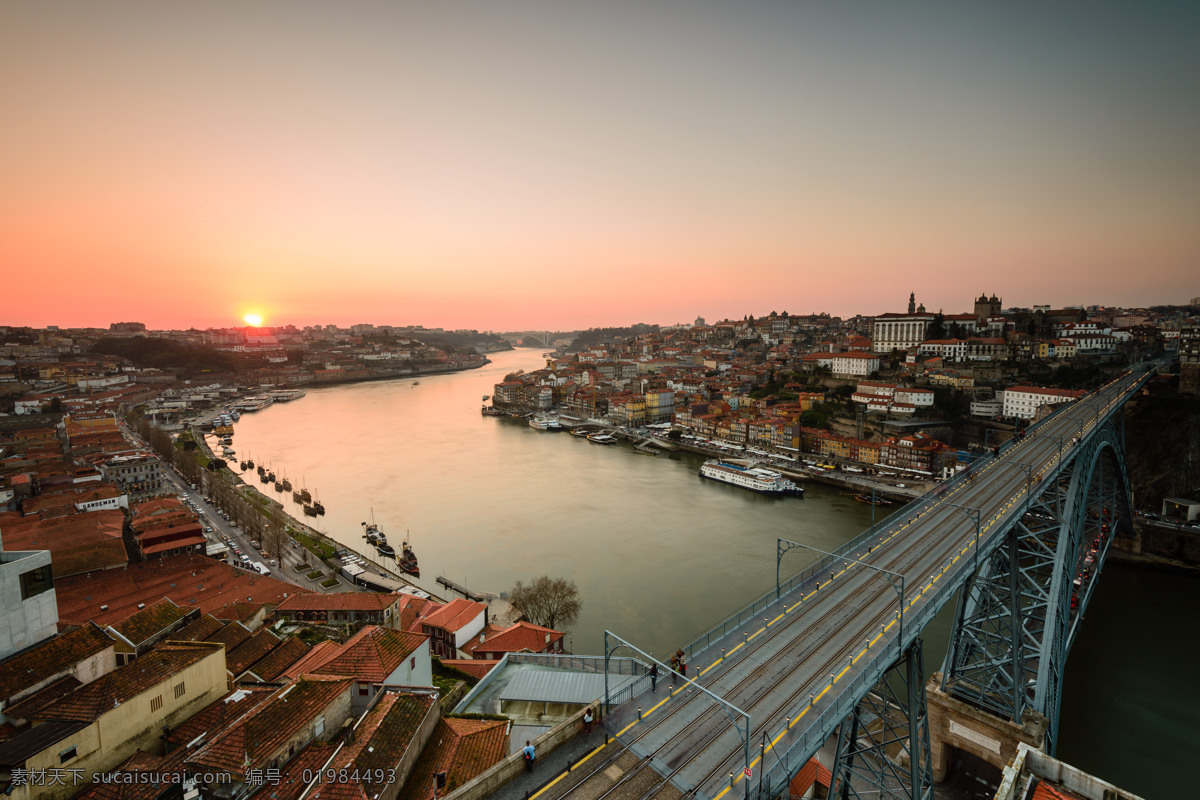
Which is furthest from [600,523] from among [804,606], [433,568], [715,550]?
[804,606]

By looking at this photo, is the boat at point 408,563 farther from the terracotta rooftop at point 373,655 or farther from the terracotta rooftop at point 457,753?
the terracotta rooftop at point 457,753

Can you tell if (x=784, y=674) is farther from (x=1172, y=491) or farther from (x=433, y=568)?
(x=1172, y=491)

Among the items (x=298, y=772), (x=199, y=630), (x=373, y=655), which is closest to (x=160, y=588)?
(x=199, y=630)

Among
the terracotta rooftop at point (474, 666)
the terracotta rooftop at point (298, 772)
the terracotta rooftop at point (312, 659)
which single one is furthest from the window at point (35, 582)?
the terracotta rooftop at point (474, 666)

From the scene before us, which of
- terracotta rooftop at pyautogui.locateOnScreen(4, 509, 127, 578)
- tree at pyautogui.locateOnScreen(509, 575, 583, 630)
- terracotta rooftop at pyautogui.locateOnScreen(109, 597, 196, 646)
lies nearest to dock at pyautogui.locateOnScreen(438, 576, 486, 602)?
tree at pyautogui.locateOnScreen(509, 575, 583, 630)

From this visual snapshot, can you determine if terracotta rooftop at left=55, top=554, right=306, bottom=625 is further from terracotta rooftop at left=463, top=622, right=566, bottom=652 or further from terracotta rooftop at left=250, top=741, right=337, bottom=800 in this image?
terracotta rooftop at left=250, top=741, right=337, bottom=800

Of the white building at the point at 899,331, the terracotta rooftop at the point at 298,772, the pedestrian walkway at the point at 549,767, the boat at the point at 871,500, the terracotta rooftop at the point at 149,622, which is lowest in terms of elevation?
the boat at the point at 871,500
